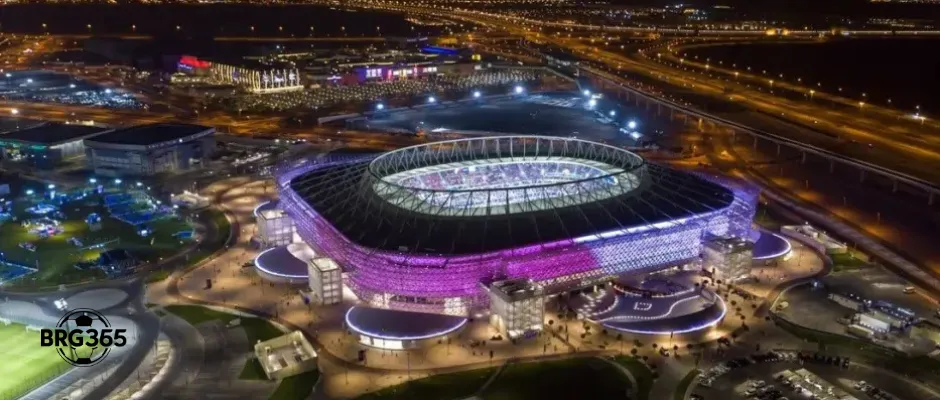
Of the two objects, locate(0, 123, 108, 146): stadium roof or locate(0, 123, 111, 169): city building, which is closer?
locate(0, 123, 111, 169): city building

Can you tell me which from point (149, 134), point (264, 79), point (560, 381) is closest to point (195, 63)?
point (264, 79)

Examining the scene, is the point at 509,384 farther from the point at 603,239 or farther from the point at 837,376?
the point at 837,376

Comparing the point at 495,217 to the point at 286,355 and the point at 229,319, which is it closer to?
the point at 286,355

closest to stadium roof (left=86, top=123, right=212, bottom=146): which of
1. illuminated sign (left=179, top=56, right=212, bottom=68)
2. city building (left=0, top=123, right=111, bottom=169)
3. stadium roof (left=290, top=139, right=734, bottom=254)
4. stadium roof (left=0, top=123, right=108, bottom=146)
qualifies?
city building (left=0, top=123, right=111, bottom=169)

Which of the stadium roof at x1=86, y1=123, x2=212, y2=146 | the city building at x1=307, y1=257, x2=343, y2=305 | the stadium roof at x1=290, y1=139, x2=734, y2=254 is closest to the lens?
the city building at x1=307, y1=257, x2=343, y2=305

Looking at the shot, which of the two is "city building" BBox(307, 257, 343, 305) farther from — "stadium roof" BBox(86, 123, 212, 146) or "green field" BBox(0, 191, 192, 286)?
"stadium roof" BBox(86, 123, 212, 146)

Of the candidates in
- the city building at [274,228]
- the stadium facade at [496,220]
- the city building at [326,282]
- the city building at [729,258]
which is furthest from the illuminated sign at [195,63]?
the city building at [729,258]
